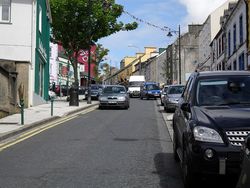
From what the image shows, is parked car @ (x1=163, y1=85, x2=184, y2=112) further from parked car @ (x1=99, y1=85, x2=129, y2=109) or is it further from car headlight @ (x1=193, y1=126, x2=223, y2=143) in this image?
car headlight @ (x1=193, y1=126, x2=223, y2=143)

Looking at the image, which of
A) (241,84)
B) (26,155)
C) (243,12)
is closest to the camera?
(241,84)

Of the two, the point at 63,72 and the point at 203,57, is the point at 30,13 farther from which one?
the point at 63,72

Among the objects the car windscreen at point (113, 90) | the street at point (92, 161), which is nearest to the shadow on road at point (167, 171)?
the street at point (92, 161)

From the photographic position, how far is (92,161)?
9.80 meters

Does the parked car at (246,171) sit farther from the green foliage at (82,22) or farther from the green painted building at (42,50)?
the green foliage at (82,22)

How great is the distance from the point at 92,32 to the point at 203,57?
28.7 m

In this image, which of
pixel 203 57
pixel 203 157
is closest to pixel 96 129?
pixel 203 157

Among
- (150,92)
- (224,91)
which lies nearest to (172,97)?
(224,91)

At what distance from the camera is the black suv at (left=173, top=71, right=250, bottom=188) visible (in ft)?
21.0

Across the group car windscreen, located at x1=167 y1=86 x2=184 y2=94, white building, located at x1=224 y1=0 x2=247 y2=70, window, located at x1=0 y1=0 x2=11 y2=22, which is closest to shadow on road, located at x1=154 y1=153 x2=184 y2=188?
car windscreen, located at x1=167 y1=86 x2=184 y2=94

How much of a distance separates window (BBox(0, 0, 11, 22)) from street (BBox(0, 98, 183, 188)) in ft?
48.2

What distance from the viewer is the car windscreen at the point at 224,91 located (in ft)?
25.7

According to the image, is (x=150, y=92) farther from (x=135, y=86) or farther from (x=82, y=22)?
(x=82, y=22)

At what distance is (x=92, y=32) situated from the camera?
128 ft
